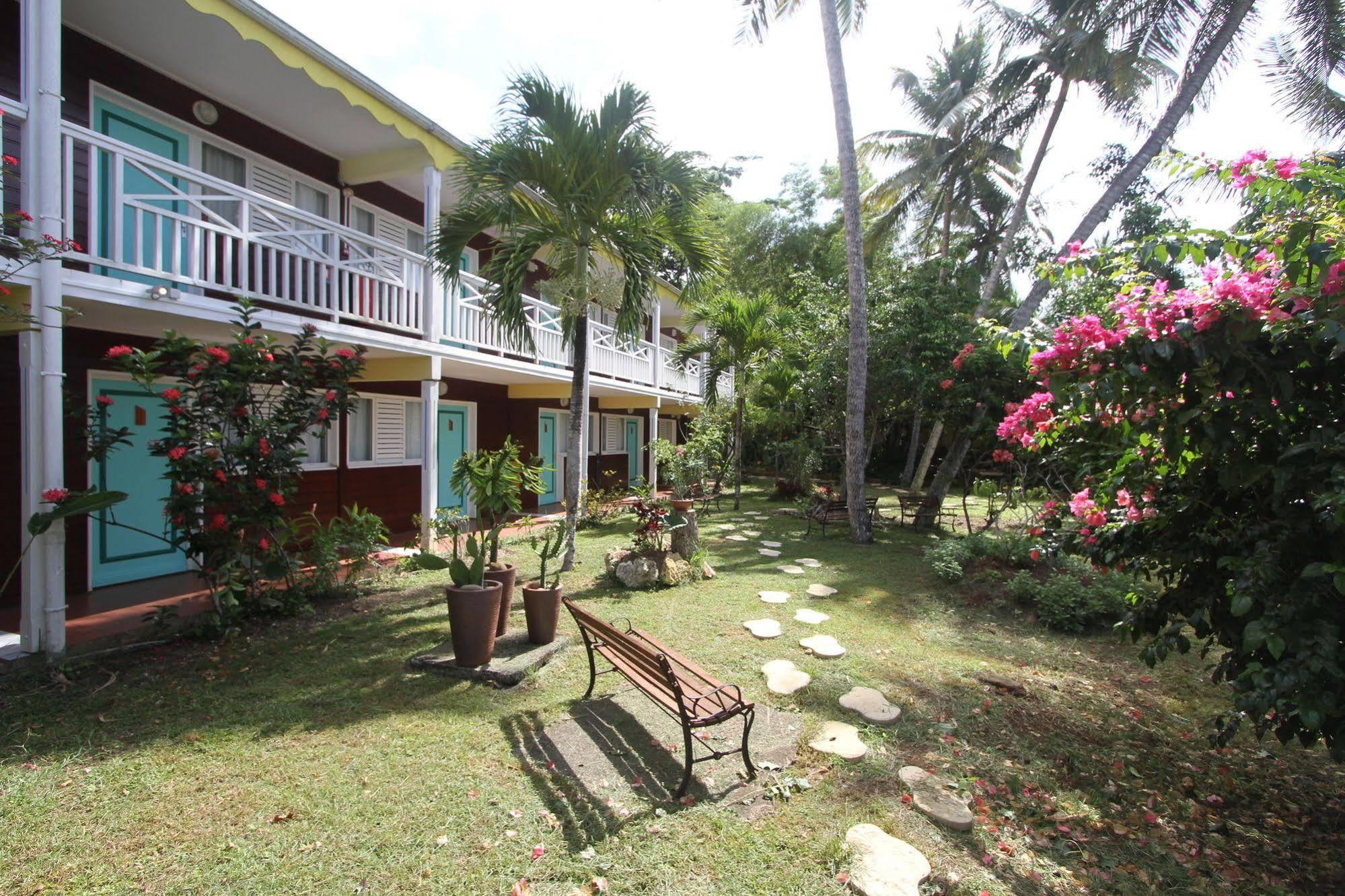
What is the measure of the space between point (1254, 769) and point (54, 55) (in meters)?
9.47

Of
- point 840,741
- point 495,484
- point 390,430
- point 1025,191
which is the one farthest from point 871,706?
point 1025,191

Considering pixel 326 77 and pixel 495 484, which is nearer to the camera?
pixel 495 484

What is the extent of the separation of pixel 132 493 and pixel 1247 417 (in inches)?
360

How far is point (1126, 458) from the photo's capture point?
3.22 meters

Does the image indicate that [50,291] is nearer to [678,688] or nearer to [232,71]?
[232,71]

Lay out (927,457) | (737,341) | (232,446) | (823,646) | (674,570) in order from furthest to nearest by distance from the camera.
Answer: (927,457) < (737,341) < (674,570) < (823,646) < (232,446)

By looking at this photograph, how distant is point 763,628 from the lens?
5.91 metres

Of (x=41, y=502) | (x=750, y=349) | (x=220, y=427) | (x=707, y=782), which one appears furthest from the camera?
(x=750, y=349)

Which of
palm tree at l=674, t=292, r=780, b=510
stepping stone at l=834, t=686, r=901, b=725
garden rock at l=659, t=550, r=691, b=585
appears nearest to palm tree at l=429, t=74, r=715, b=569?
garden rock at l=659, t=550, r=691, b=585

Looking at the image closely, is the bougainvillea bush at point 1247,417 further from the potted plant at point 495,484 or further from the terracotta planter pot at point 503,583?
the potted plant at point 495,484

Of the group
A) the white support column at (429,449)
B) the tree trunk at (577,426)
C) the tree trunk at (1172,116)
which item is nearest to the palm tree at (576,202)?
the tree trunk at (577,426)

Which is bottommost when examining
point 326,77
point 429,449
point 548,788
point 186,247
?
point 548,788

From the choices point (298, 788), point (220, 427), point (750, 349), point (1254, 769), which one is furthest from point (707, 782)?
point (750, 349)

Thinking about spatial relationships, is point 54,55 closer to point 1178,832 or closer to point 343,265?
point 343,265
